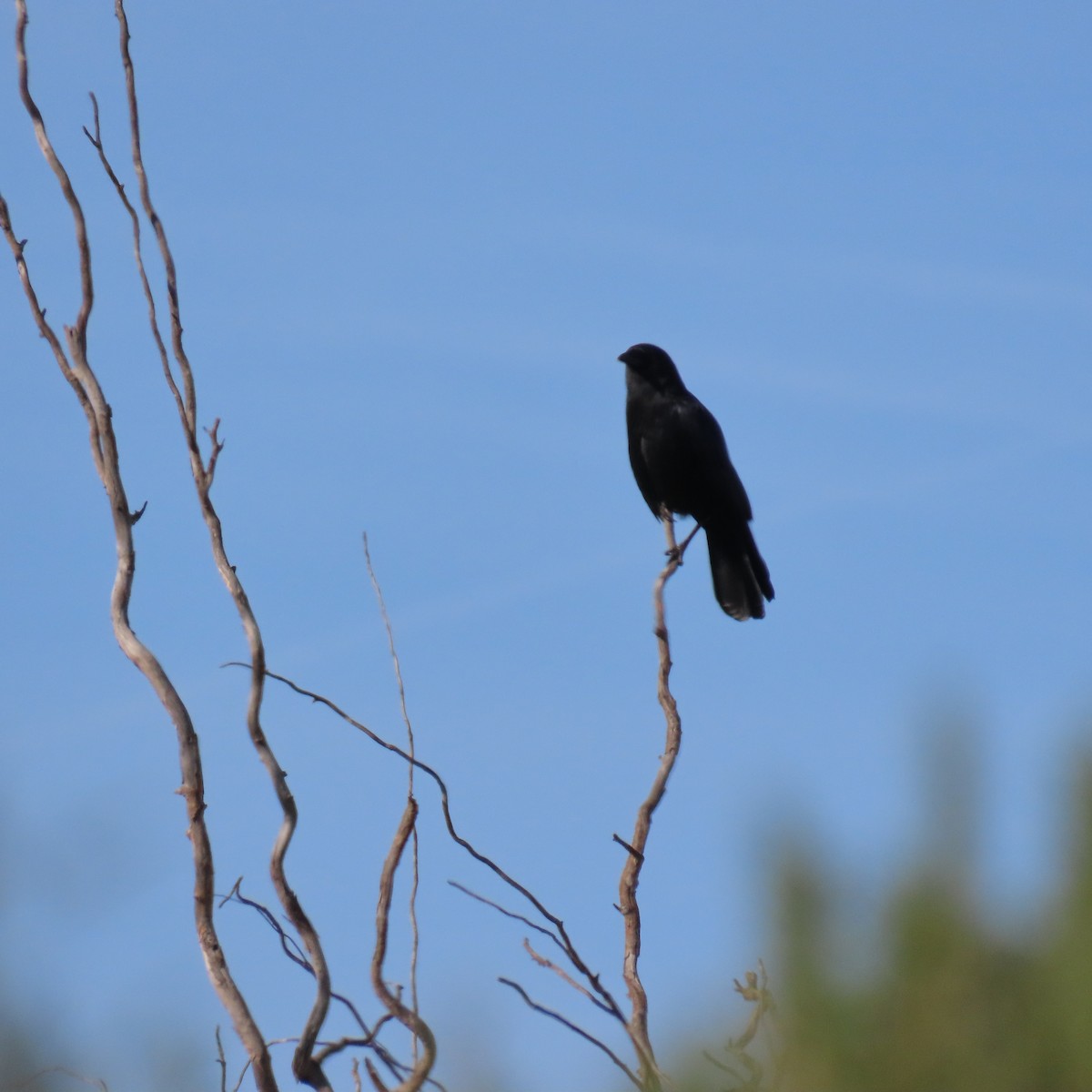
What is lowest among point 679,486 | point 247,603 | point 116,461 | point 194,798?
point 194,798

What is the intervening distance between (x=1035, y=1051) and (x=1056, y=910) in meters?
0.12

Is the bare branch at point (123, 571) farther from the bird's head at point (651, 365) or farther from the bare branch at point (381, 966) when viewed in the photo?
the bird's head at point (651, 365)

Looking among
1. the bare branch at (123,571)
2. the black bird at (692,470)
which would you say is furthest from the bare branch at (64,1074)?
the black bird at (692,470)

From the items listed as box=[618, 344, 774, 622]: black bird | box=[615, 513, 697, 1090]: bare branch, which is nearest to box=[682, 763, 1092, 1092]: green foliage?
box=[615, 513, 697, 1090]: bare branch

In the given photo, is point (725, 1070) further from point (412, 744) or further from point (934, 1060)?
point (412, 744)

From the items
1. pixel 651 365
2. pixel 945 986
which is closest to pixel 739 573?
pixel 651 365

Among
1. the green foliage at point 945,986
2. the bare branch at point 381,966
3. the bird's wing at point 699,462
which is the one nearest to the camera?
the green foliage at point 945,986

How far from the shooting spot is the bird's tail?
8.55 metres

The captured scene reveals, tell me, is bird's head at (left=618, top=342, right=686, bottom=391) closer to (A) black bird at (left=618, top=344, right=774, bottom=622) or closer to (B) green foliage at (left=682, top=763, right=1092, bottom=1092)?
(A) black bird at (left=618, top=344, right=774, bottom=622)

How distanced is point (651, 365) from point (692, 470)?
0.65m

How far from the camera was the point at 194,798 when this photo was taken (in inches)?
108

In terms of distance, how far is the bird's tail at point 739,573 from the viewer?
28.1ft

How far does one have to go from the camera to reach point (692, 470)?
28.1ft

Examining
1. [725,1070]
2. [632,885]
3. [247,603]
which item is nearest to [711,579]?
[632,885]
